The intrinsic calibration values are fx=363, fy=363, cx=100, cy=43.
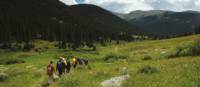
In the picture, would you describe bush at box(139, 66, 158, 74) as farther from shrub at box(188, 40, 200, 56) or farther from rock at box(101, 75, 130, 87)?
shrub at box(188, 40, 200, 56)

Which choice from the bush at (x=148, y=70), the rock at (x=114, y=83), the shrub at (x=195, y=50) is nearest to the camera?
the rock at (x=114, y=83)

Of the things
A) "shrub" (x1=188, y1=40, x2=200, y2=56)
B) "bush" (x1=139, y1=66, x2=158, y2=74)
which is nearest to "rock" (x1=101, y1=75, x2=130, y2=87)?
"bush" (x1=139, y1=66, x2=158, y2=74)

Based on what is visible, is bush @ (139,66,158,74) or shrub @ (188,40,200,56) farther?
shrub @ (188,40,200,56)

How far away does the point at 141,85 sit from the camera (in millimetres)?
17438

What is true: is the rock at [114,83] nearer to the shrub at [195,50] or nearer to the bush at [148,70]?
the bush at [148,70]

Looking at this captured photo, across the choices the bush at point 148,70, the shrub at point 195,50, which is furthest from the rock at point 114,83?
the shrub at point 195,50

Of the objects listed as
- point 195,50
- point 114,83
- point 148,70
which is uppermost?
point 195,50

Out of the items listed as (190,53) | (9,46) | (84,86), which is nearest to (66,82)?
(84,86)

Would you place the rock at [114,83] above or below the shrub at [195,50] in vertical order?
below

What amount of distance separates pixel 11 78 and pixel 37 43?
151m

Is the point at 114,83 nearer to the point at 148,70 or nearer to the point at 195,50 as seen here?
the point at 148,70

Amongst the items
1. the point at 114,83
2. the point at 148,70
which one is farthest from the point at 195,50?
the point at 114,83

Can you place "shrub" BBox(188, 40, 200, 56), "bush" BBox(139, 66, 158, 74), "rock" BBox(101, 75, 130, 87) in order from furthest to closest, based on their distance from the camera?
"shrub" BBox(188, 40, 200, 56), "bush" BBox(139, 66, 158, 74), "rock" BBox(101, 75, 130, 87)

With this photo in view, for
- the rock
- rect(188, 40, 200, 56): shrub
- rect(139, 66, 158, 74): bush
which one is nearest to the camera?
the rock
